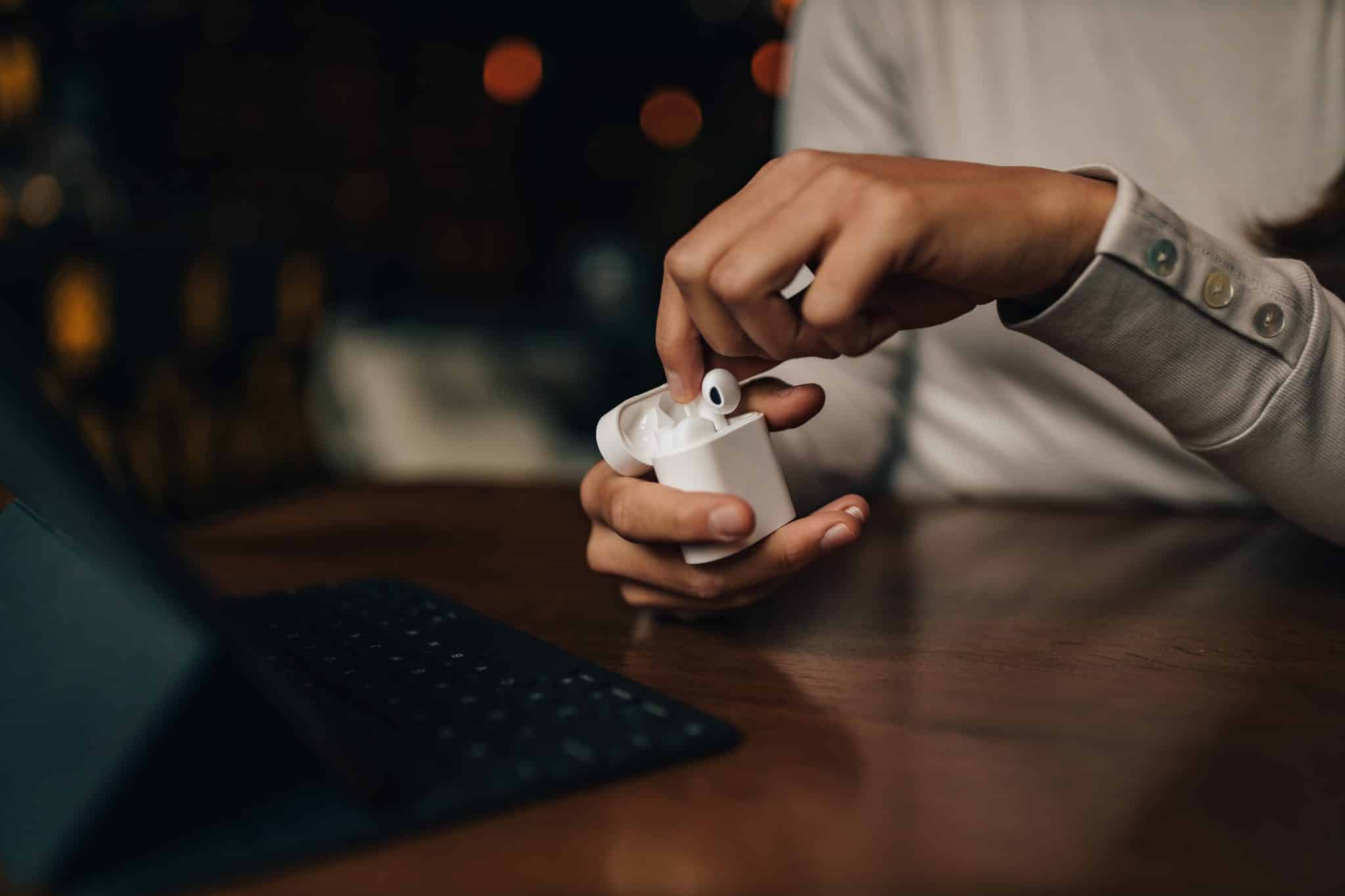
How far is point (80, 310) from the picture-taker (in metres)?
2.96

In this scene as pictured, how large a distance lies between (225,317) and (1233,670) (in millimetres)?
3138

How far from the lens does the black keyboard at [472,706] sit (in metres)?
0.33

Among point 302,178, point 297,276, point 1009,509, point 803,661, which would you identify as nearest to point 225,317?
point 297,276

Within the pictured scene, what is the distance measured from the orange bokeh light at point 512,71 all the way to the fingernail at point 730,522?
5.79 metres

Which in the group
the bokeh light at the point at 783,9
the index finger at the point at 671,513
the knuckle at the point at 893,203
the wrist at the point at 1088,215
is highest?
the bokeh light at the point at 783,9

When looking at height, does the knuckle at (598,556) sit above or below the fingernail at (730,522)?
below

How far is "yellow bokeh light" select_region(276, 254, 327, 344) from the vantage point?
324 cm

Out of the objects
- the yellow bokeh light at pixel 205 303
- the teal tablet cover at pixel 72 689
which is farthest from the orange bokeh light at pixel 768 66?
the teal tablet cover at pixel 72 689

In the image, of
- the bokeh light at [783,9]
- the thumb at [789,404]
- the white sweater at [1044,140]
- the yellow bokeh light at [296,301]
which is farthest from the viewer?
the bokeh light at [783,9]

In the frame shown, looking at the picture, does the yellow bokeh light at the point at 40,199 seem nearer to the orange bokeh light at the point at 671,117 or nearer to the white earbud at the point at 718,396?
the orange bokeh light at the point at 671,117

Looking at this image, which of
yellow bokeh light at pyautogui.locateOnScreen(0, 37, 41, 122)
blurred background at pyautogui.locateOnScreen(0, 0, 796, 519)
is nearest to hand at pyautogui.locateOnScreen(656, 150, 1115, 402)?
blurred background at pyautogui.locateOnScreen(0, 0, 796, 519)

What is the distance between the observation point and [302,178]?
16.7 ft

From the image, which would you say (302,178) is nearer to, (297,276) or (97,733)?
(297,276)

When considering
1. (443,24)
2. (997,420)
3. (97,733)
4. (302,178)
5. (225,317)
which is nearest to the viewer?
(97,733)
